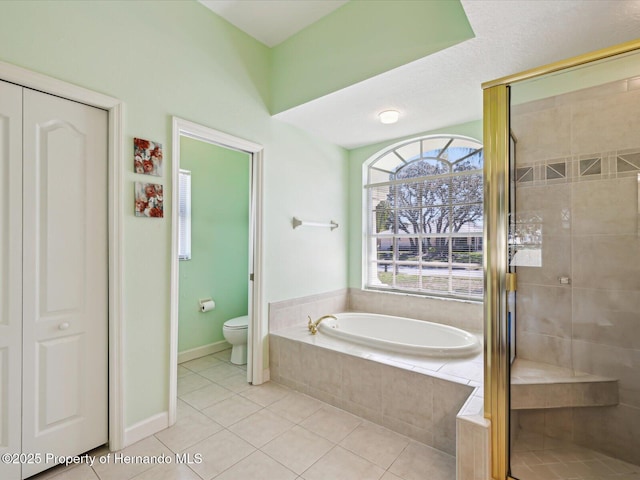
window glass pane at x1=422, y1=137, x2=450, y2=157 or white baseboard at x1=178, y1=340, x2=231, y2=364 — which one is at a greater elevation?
window glass pane at x1=422, y1=137, x2=450, y2=157

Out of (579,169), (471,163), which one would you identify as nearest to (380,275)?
(471,163)

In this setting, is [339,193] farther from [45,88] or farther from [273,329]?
[45,88]

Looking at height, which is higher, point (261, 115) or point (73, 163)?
point (261, 115)

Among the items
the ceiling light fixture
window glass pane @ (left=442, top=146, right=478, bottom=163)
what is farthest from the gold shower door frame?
window glass pane @ (left=442, top=146, right=478, bottom=163)

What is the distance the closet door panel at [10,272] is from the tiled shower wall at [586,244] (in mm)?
2508

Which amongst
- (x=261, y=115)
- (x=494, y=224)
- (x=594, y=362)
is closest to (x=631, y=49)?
(x=494, y=224)

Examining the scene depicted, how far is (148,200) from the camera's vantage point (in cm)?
208

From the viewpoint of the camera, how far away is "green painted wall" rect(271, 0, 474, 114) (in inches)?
76.4

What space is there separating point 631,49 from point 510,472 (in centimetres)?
197

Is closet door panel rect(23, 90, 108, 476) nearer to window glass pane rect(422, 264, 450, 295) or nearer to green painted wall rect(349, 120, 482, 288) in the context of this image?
green painted wall rect(349, 120, 482, 288)

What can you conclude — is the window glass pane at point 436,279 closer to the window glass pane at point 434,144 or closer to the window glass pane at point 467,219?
the window glass pane at point 467,219

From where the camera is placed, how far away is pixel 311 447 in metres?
1.99

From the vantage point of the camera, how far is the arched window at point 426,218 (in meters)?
3.15

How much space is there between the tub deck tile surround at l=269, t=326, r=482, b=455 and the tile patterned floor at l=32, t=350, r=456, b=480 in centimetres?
8
